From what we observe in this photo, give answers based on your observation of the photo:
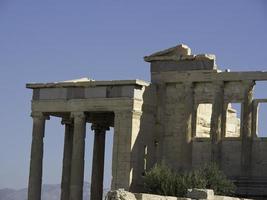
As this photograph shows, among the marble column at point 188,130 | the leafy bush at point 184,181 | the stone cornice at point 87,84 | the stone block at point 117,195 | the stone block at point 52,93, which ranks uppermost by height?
the stone cornice at point 87,84

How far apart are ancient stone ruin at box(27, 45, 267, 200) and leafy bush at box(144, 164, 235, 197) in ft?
3.53

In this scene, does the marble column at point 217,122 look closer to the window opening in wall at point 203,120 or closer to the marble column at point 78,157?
the window opening in wall at point 203,120

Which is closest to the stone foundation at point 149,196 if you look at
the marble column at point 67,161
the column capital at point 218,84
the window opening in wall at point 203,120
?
the column capital at point 218,84

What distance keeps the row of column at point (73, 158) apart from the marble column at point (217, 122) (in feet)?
17.8

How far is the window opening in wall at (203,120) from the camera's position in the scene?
47.3m

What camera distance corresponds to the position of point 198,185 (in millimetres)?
42875

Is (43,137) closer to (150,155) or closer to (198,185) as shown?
(150,155)

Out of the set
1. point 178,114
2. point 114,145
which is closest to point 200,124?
point 178,114

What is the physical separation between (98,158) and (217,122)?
22.4ft

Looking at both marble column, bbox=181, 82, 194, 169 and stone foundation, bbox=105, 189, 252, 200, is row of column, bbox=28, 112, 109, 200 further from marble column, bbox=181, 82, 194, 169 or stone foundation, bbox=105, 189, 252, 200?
stone foundation, bbox=105, 189, 252, 200

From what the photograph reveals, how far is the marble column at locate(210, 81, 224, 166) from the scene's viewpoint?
45.5m

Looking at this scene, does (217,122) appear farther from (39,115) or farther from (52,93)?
(39,115)

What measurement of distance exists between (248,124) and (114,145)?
5441 millimetres

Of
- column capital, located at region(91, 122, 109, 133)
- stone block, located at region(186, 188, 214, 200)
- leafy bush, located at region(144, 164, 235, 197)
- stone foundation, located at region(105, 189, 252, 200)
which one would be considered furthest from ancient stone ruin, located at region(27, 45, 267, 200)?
stone block, located at region(186, 188, 214, 200)
